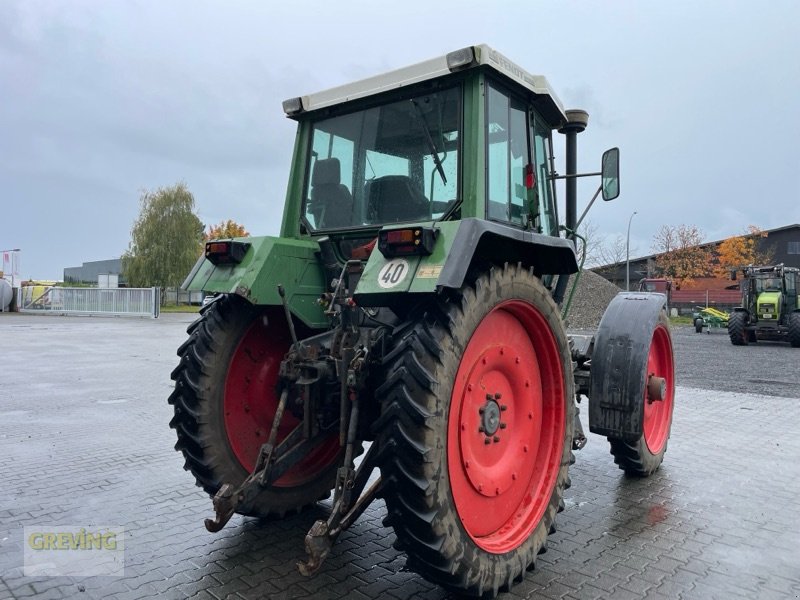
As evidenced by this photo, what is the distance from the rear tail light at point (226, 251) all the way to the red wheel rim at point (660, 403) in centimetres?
360

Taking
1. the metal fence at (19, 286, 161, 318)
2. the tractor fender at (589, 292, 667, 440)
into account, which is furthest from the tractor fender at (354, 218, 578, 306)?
the metal fence at (19, 286, 161, 318)

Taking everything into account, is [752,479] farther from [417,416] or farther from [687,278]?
[687,278]

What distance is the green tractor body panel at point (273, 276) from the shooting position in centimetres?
348

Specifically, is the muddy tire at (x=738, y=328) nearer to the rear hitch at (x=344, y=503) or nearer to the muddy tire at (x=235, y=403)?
the muddy tire at (x=235, y=403)

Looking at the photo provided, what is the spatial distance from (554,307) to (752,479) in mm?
2969

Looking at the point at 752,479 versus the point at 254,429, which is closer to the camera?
the point at 254,429

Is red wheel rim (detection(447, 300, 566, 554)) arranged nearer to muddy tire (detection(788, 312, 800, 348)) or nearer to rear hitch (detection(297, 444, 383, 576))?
rear hitch (detection(297, 444, 383, 576))

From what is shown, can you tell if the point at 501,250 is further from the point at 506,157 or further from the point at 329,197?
the point at 329,197

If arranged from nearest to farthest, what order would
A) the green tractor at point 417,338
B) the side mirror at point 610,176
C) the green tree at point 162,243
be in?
the green tractor at point 417,338 → the side mirror at point 610,176 → the green tree at point 162,243

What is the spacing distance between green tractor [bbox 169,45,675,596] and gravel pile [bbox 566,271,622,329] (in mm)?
24496

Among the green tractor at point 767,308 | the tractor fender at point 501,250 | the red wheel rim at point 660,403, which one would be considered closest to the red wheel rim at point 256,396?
the tractor fender at point 501,250

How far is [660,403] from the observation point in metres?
5.52

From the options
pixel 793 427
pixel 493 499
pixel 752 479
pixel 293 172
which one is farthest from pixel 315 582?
pixel 793 427

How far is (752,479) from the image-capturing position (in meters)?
5.04
